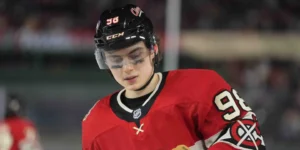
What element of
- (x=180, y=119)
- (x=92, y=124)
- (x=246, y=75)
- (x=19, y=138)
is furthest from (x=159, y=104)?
(x=246, y=75)

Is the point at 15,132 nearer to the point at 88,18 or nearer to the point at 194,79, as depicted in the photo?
the point at 194,79

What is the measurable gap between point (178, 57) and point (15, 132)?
210 centimetres

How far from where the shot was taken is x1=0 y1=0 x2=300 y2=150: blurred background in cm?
491

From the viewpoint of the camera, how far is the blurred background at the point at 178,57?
491cm

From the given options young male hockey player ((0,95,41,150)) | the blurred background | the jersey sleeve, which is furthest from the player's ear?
the blurred background

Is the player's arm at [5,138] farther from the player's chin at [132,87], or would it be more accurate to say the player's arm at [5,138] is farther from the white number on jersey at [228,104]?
the white number on jersey at [228,104]

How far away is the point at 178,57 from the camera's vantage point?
513cm

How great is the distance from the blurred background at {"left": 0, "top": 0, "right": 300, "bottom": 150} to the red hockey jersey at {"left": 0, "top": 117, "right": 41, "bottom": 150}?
1.47 meters

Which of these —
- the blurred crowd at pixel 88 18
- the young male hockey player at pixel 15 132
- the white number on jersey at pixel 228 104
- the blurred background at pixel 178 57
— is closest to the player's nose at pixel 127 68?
the white number on jersey at pixel 228 104

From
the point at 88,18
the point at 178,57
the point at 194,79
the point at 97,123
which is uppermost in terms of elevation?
the point at 194,79

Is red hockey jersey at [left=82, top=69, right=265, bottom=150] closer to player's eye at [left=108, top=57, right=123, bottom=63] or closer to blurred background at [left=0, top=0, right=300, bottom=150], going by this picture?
player's eye at [left=108, top=57, right=123, bottom=63]

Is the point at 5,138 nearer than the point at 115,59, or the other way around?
the point at 115,59

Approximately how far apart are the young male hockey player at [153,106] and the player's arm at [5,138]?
1.61 metres

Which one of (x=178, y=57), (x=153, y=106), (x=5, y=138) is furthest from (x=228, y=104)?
(x=178, y=57)
